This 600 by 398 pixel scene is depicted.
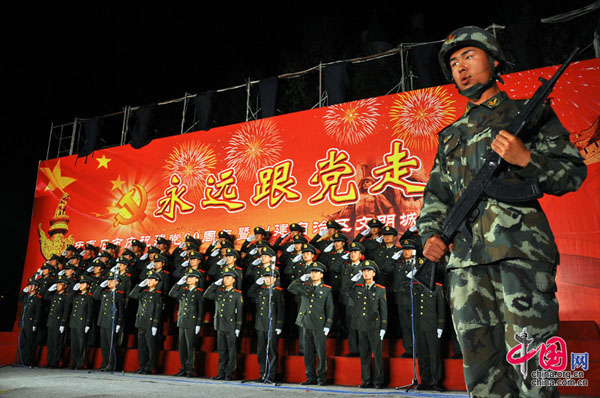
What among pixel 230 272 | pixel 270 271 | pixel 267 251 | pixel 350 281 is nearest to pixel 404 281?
pixel 350 281

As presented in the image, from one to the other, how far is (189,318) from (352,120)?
389 cm

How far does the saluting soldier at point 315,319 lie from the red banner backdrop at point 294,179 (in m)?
1.53

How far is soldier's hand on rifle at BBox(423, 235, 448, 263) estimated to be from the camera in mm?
1573

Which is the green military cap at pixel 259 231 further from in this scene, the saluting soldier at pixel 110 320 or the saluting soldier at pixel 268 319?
the saluting soldier at pixel 110 320

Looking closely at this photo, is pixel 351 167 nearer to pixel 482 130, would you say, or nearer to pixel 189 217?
pixel 189 217

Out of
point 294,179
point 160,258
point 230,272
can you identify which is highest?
point 294,179

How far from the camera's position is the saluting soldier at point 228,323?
5.94 m

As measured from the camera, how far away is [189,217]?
29.1 feet

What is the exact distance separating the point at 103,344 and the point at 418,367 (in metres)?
4.75

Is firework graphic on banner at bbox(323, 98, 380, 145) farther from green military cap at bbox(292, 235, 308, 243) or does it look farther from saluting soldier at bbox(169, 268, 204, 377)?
saluting soldier at bbox(169, 268, 204, 377)

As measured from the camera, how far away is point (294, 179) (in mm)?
8023

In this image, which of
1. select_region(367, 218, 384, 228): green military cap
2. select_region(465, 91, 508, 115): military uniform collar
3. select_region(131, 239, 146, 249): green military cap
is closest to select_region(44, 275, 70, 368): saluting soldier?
Answer: select_region(131, 239, 146, 249): green military cap

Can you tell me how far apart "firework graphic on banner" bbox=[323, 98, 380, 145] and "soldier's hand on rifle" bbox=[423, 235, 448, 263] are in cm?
607

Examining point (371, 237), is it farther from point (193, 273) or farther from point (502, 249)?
point (502, 249)
